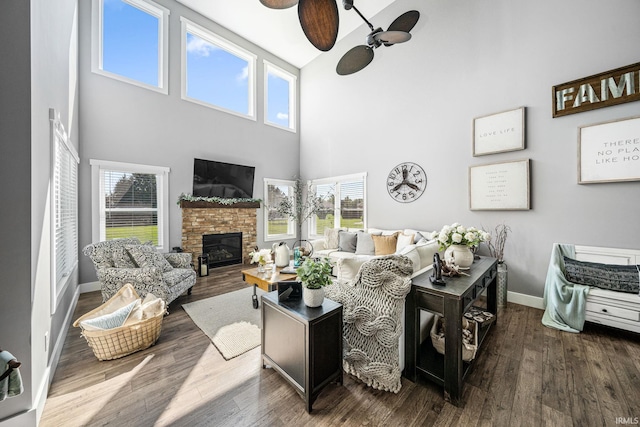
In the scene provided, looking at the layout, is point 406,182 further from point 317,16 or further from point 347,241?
point 317,16

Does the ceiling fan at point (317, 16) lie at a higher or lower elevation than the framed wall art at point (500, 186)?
higher

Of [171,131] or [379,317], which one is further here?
[171,131]

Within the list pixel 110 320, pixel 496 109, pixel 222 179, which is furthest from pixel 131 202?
pixel 496 109

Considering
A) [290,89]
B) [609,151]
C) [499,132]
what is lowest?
[609,151]

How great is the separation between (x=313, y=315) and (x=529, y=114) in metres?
4.12

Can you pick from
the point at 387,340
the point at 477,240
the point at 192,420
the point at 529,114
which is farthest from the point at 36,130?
the point at 529,114

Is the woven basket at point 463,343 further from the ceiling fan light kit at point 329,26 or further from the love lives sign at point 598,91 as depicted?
the love lives sign at point 598,91

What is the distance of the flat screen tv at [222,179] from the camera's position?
17.2 feet

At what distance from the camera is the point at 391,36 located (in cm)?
269

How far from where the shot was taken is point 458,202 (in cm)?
414

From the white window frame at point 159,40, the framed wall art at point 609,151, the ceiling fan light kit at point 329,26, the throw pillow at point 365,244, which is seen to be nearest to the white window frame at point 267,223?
the throw pillow at point 365,244

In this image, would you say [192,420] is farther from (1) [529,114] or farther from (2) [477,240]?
(1) [529,114]

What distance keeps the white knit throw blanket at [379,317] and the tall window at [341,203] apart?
12.3ft

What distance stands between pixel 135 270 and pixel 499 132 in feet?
17.6
